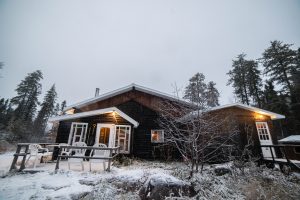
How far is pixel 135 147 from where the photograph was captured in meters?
9.95

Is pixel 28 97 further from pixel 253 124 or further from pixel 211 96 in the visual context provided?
pixel 253 124

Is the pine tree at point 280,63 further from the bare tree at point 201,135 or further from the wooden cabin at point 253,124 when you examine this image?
the bare tree at point 201,135

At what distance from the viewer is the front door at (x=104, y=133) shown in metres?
8.77

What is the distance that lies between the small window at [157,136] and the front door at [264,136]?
22.2 feet

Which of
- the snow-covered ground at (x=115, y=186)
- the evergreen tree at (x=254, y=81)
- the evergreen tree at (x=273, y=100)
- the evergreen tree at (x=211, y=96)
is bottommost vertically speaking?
the snow-covered ground at (x=115, y=186)

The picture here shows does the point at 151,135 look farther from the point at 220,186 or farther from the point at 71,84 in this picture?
the point at 71,84

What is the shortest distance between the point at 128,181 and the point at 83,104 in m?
8.56

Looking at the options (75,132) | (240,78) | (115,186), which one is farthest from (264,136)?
(240,78)

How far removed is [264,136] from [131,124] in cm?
943

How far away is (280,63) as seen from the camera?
61.2ft

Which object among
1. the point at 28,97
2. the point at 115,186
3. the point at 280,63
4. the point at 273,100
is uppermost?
the point at 280,63

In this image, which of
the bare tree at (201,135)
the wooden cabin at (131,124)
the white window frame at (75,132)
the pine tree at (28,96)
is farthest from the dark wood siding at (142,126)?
the pine tree at (28,96)

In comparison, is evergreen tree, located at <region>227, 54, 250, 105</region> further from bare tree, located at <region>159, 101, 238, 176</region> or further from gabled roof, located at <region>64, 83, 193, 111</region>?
gabled roof, located at <region>64, 83, 193, 111</region>

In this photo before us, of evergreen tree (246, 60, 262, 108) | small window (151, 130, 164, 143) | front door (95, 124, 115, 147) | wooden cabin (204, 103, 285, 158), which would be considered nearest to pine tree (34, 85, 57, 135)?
front door (95, 124, 115, 147)
